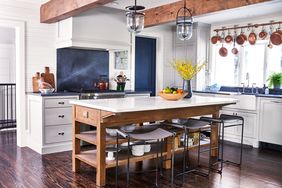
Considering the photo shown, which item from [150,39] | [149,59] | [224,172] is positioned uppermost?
[150,39]

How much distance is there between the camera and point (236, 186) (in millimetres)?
3230

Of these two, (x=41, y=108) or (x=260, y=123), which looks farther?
(x=260, y=123)

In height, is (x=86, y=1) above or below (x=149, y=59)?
above

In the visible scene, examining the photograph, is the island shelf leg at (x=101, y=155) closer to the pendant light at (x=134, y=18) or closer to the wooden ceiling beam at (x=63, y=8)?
the pendant light at (x=134, y=18)

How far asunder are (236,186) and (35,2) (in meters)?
4.10

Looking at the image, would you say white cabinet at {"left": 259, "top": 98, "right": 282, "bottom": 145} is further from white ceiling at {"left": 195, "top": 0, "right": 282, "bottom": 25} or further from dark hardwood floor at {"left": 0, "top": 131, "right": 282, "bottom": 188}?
white ceiling at {"left": 195, "top": 0, "right": 282, "bottom": 25}

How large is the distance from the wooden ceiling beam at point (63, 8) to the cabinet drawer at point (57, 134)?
5.66 ft

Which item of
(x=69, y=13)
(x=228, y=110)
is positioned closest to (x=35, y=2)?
(x=69, y=13)

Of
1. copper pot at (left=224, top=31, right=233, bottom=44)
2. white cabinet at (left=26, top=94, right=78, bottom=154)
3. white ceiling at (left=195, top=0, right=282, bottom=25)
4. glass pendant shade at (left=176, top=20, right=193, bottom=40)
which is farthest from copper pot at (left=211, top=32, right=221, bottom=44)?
white cabinet at (left=26, top=94, right=78, bottom=154)

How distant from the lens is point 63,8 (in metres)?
4.30

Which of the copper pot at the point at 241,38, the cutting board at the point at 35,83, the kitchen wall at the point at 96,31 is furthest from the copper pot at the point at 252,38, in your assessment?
the cutting board at the point at 35,83

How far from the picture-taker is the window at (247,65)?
5617mm

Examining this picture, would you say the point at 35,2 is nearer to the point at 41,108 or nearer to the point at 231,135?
the point at 41,108

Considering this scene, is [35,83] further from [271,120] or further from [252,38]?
[252,38]
